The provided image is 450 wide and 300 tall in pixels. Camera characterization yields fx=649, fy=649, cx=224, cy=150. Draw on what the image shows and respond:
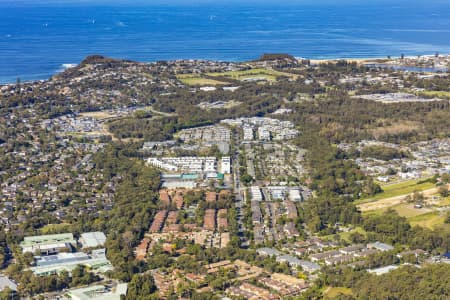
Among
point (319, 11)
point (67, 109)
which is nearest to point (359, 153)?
point (67, 109)

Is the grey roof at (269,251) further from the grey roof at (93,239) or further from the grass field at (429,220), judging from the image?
the grass field at (429,220)

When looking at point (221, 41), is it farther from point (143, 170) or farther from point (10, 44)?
point (143, 170)

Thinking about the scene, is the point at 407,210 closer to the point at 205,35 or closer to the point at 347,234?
the point at 347,234

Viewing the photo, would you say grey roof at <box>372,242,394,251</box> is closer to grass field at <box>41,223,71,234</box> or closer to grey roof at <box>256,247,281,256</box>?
grey roof at <box>256,247,281,256</box>

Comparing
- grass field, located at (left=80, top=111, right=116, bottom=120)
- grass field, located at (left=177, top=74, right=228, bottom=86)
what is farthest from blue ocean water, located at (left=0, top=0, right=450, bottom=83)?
grass field, located at (left=80, top=111, right=116, bottom=120)

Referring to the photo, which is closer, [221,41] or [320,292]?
[320,292]

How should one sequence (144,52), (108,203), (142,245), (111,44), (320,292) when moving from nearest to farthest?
(320,292)
(142,245)
(108,203)
(144,52)
(111,44)
